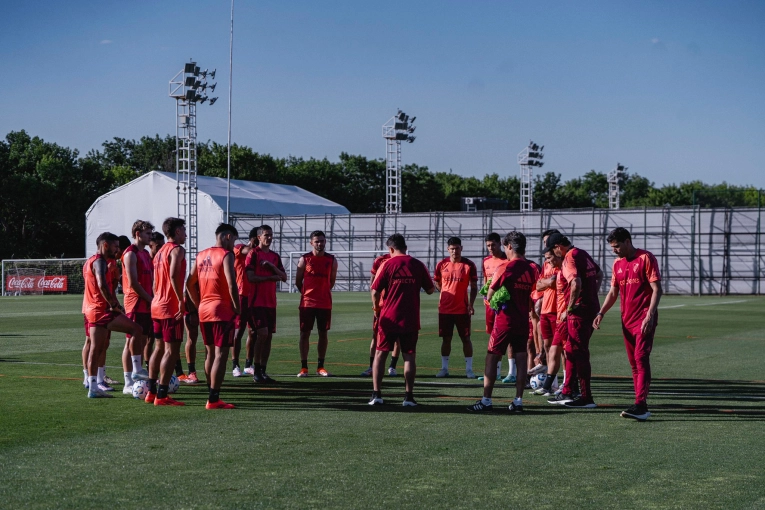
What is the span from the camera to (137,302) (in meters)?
11.5

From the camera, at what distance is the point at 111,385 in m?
12.1

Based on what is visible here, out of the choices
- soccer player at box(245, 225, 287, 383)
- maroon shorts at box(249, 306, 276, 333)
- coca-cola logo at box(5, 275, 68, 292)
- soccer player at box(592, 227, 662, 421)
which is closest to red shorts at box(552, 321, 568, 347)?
soccer player at box(592, 227, 662, 421)

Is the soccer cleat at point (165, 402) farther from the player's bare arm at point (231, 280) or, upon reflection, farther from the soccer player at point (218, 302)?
the player's bare arm at point (231, 280)

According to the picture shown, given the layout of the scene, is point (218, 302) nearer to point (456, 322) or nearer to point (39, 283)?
point (456, 322)

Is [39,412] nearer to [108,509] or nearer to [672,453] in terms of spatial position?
[108,509]

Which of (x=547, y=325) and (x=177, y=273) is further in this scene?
(x=547, y=325)

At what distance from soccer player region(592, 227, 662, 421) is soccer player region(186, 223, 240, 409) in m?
4.04

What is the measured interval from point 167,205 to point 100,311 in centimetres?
5466

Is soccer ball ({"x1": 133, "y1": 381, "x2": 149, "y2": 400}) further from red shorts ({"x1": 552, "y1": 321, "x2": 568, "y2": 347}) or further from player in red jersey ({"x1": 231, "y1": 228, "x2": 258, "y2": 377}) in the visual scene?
red shorts ({"x1": 552, "y1": 321, "x2": 568, "y2": 347})

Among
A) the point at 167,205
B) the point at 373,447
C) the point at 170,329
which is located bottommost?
the point at 373,447

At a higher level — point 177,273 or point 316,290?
point 177,273

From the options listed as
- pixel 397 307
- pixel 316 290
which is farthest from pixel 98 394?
pixel 316 290

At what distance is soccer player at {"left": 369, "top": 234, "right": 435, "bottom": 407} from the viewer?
10344mm

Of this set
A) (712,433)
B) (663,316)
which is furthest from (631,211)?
(712,433)
